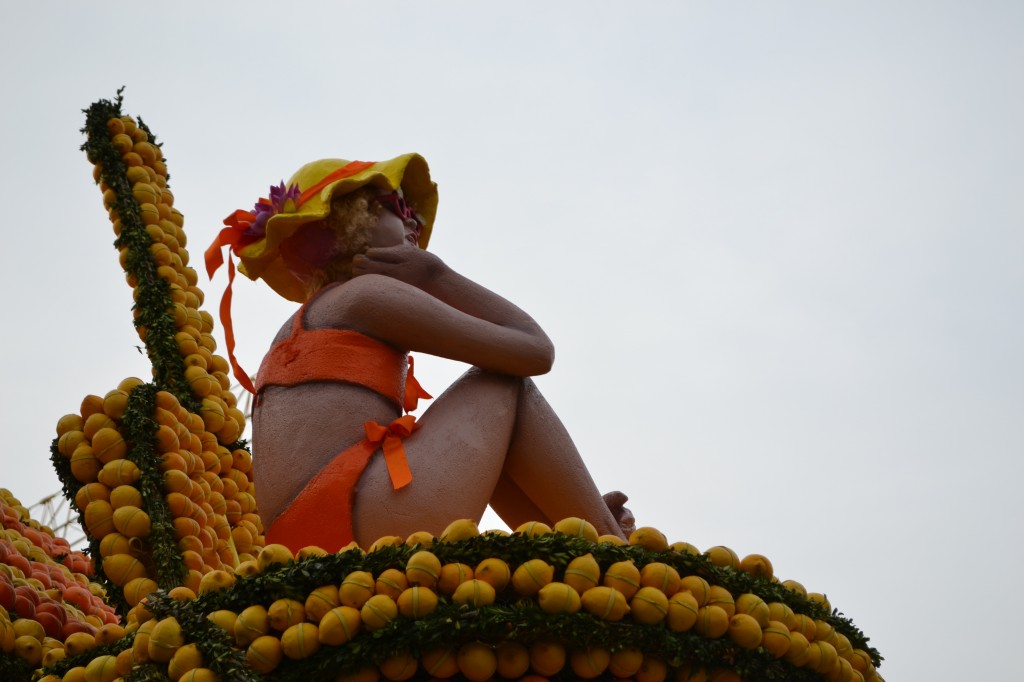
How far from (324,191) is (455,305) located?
0.72 metres

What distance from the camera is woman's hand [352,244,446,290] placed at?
5.00 metres

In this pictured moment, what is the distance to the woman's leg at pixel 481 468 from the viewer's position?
14.1 ft

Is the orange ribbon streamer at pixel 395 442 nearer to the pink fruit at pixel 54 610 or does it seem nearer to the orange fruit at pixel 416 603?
the orange fruit at pixel 416 603

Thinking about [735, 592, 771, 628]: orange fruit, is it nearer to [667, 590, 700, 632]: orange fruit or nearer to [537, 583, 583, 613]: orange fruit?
[667, 590, 700, 632]: orange fruit

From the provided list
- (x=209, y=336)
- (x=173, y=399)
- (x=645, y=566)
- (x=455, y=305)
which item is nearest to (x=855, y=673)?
(x=645, y=566)

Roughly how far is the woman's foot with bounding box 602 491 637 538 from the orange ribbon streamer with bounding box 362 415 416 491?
941mm

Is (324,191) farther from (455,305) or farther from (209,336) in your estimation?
(209,336)

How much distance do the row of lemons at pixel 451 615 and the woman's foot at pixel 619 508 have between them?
3.77 feet

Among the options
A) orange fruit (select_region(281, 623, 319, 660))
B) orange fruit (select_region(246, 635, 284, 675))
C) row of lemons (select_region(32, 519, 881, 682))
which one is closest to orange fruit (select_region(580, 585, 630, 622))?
row of lemons (select_region(32, 519, 881, 682))

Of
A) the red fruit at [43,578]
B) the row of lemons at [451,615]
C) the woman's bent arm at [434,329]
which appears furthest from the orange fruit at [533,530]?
the red fruit at [43,578]

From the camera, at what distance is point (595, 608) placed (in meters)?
3.60

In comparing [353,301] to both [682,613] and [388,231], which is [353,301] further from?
[682,613]

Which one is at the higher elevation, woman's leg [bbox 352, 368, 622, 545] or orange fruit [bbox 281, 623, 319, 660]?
woman's leg [bbox 352, 368, 622, 545]

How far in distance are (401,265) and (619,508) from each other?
1.30 meters
